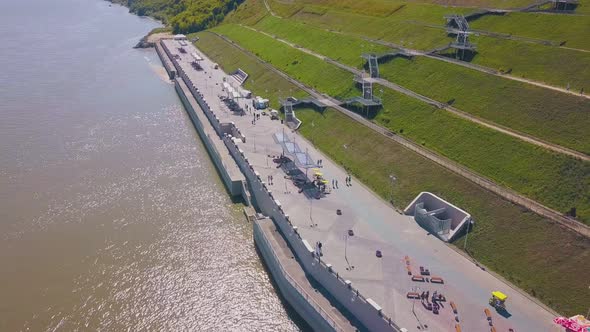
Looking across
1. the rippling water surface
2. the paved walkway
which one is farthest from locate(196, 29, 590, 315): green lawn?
the rippling water surface

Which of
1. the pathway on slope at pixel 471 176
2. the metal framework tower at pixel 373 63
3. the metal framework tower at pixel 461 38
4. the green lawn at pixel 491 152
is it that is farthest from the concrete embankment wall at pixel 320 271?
the metal framework tower at pixel 461 38

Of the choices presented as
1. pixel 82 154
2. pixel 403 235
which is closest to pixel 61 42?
pixel 82 154

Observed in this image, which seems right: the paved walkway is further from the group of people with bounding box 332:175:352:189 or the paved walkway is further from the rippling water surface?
the group of people with bounding box 332:175:352:189

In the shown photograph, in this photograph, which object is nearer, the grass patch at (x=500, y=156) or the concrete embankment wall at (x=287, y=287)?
the concrete embankment wall at (x=287, y=287)

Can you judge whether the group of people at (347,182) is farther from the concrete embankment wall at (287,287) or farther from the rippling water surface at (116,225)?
the rippling water surface at (116,225)

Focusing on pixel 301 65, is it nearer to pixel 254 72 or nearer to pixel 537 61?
pixel 254 72

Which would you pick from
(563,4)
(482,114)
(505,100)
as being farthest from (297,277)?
(563,4)
